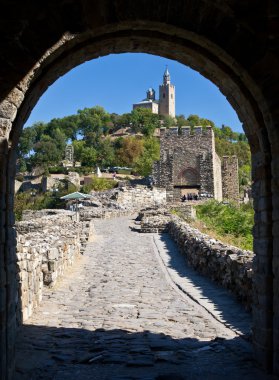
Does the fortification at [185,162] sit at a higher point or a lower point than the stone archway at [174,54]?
higher

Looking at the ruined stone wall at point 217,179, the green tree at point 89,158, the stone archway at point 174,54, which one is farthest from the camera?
the green tree at point 89,158

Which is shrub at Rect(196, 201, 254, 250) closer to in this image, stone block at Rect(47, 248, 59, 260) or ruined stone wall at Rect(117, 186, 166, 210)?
stone block at Rect(47, 248, 59, 260)

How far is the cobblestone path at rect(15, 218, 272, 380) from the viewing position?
16.9 feet

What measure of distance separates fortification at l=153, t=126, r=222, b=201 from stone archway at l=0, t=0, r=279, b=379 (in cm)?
3724

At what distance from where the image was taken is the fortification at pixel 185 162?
42.8 metres

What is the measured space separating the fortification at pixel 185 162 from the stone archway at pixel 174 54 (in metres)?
37.2

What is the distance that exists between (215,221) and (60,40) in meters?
19.8

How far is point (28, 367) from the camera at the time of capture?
17.0 ft

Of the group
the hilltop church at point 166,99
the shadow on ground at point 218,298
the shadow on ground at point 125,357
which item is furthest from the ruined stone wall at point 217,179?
the hilltop church at point 166,99

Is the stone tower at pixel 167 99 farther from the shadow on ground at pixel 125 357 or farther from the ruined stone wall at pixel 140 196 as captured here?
the shadow on ground at pixel 125 357

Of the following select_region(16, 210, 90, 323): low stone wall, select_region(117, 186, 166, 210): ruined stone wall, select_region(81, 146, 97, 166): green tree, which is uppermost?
select_region(81, 146, 97, 166): green tree

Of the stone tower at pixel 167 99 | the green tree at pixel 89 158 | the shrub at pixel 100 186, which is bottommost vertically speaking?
the shrub at pixel 100 186

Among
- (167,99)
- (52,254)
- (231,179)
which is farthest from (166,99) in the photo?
(52,254)

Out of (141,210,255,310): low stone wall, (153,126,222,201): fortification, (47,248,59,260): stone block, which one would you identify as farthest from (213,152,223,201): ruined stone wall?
(47,248,59,260): stone block
